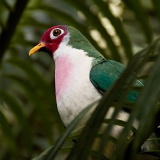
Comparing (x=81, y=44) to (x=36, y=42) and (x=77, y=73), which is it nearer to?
(x=77, y=73)

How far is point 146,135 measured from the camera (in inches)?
41.5

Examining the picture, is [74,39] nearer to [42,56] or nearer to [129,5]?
[129,5]

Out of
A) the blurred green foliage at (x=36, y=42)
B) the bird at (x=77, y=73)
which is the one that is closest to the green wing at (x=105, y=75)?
the bird at (x=77, y=73)

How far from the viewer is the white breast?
5.43ft

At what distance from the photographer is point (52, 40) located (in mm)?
2084


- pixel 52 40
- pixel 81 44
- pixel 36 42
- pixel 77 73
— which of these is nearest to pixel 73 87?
pixel 77 73

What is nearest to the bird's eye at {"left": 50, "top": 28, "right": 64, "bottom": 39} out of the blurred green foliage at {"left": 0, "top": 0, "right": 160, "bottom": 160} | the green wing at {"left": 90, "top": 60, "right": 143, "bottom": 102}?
the blurred green foliage at {"left": 0, "top": 0, "right": 160, "bottom": 160}

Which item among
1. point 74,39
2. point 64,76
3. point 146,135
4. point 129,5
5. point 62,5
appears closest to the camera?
point 146,135

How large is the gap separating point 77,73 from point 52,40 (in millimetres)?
379

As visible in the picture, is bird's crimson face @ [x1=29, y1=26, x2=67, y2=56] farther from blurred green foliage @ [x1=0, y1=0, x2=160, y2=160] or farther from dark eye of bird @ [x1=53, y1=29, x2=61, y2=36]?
blurred green foliage @ [x1=0, y1=0, x2=160, y2=160]

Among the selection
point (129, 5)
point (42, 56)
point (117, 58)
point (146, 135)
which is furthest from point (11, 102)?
point (146, 135)

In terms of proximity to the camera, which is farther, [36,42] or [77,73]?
[36,42]

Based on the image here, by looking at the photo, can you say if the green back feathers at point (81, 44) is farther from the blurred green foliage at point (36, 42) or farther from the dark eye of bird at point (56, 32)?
the blurred green foliage at point (36, 42)

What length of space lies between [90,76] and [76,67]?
0.06m
